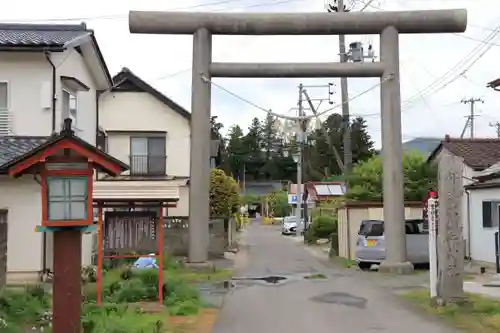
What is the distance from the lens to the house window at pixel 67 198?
8.34m

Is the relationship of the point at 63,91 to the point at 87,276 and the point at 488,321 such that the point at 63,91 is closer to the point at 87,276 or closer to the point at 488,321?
the point at 87,276

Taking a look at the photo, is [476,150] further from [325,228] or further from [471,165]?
[325,228]

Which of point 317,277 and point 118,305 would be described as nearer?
point 118,305

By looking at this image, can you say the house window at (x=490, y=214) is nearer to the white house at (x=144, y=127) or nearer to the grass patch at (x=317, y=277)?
the grass patch at (x=317, y=277)

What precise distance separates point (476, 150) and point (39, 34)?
56.2 ft

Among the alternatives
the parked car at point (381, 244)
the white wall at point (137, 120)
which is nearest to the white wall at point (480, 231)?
the parked car at point (381, 244)

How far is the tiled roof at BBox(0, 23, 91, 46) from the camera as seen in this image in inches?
707

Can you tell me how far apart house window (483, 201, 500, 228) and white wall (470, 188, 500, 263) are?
0.14 metres

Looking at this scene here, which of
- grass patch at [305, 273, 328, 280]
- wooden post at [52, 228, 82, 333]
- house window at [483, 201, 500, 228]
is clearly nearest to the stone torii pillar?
grass patch at [305, 273, 328, 280]

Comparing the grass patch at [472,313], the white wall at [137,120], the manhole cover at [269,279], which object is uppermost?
the white wall at [137,120]

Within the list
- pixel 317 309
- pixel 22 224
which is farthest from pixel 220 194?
pixel 317 309

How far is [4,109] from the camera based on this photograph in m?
18.2

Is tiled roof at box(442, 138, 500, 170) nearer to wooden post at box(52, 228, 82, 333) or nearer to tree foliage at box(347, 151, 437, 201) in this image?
tree foliage at box(347, 151, 437, 201)

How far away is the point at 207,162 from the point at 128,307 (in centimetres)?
782
